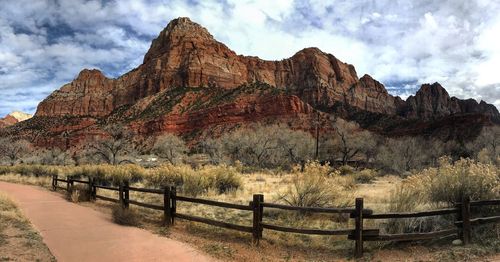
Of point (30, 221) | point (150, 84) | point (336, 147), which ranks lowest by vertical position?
point (30, 221)

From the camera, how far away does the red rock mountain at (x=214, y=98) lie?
98.9 m

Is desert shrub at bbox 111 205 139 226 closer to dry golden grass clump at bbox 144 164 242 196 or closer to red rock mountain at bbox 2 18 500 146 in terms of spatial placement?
dry golden grass clump at bbox 144 164 242 196

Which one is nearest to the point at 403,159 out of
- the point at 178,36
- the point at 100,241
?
the point at 100,241

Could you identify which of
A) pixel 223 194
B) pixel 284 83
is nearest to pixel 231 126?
pixel 223 194

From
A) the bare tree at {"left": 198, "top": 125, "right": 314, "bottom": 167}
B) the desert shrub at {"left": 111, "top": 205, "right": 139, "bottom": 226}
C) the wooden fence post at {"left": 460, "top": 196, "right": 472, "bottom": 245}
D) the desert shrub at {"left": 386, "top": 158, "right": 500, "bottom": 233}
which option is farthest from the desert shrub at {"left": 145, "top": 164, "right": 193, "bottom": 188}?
the bare tree at {"left": 198, "top": 125, "right": 314, "bottom": 167}

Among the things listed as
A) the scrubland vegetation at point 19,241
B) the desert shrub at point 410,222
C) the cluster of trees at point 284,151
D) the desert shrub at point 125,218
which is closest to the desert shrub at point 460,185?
the desert shrub at point 410,222

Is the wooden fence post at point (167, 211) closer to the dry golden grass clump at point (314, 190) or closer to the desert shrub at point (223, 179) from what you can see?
the dry golden grass clump at point (314, 190)

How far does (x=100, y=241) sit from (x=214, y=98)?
10134 cm

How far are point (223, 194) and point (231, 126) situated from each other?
77441 mm

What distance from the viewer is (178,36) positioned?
14750 cm

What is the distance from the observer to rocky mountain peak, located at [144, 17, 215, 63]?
477ft

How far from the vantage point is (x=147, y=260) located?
25.2 feet

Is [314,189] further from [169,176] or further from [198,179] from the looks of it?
[169,176]

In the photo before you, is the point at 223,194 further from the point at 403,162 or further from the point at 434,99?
the point at 434,99
